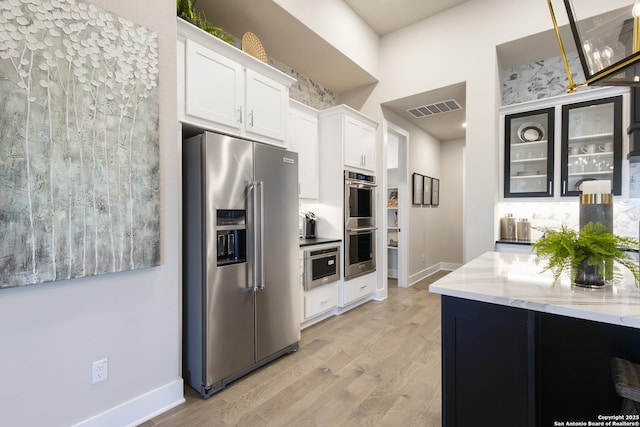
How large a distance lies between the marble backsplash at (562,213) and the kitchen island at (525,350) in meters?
2.03

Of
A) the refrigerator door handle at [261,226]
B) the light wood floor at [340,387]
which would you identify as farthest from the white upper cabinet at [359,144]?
the light wood floor at [340,387]

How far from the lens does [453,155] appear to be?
624cm

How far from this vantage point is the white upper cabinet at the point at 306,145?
3281 millimetres

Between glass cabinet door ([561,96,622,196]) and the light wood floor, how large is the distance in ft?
7.21

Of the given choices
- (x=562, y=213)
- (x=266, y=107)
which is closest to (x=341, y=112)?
(x=266, y=107)

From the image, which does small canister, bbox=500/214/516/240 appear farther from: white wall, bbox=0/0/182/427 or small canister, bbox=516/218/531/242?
white wall, bbox=0/0/182/427

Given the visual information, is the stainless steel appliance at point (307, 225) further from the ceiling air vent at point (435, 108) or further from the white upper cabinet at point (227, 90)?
the ceiling air vent at point (435, 108)

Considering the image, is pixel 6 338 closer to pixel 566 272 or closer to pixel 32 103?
pixel 32 103

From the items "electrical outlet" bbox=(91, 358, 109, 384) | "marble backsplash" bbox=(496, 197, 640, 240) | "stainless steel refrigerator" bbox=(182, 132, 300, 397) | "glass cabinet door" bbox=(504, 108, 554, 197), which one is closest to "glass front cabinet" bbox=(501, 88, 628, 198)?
"glass cabinet door" bbox=(504, 108, 554, 197)

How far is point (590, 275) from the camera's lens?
118 cm

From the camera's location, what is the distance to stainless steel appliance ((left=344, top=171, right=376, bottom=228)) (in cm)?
354

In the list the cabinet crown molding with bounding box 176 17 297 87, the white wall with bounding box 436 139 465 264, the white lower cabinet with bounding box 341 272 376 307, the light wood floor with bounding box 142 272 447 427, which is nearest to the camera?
the light wood floor with bounding box 142 272 447 427

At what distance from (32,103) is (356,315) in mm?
3236

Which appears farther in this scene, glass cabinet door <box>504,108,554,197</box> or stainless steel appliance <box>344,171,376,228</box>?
stainless steel appliance <box>344,171,376,228</box>
